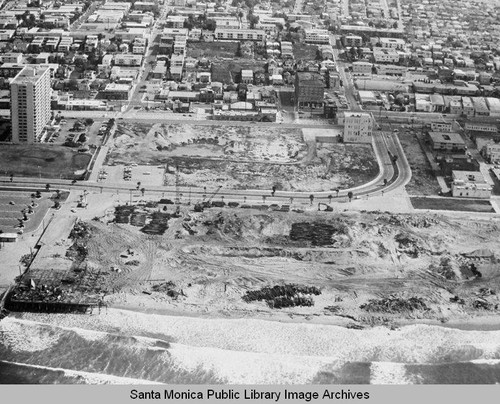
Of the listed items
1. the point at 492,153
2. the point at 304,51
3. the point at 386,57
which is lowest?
the point at 304,51

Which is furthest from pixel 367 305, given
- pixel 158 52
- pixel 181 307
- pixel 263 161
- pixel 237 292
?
pixel 158 52

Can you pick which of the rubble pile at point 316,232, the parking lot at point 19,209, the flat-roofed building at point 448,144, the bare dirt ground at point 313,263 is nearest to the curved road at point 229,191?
the parking lot at point 19,209

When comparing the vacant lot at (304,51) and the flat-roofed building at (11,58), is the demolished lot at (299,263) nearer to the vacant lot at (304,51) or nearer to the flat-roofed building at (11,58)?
the flat-roofed building at (11,58)

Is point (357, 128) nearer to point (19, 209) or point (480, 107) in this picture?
point (480, 107)

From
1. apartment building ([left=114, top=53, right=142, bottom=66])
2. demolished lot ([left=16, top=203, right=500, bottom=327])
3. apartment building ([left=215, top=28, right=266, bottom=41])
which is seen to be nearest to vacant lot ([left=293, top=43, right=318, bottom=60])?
apartment building ([left=215, top=28, right=266, bottom=41])

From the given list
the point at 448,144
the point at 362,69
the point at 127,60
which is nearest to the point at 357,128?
the point at 448,144
